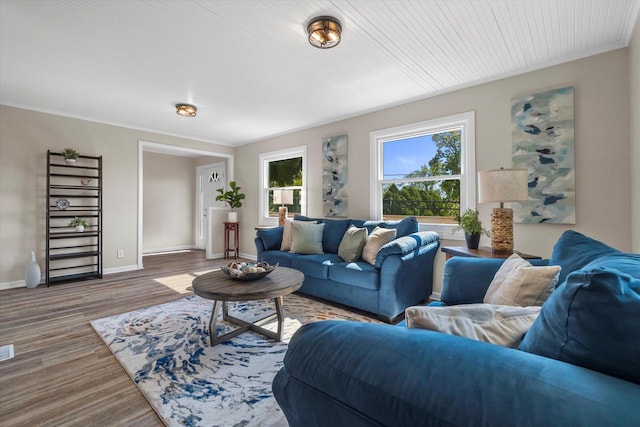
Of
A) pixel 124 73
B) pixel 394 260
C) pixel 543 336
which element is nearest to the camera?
pixel 543 336

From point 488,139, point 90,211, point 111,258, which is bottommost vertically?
point 111,258

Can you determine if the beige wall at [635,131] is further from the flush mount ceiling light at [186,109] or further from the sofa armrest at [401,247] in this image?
the flush mount ceiling light at [186,109]

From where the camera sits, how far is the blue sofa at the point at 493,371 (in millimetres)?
486

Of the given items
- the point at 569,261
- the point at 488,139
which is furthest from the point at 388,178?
the point at 569,261

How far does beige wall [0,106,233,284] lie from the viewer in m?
3.86

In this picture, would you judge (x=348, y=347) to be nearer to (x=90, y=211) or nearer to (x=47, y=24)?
(x=47, y=24)

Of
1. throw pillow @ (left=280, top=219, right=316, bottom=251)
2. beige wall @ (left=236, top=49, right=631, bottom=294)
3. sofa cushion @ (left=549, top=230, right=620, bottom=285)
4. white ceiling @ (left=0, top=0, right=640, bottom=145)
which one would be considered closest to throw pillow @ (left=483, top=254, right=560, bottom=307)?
sofa cushion @ (left=549, top=230, right=620, bottom=285)

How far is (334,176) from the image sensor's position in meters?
4.43

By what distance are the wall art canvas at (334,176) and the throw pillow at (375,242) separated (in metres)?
1.21

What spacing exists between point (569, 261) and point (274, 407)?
165 centimetres

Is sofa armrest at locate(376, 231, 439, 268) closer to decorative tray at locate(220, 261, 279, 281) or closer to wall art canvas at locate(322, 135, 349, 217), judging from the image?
decorative tray at locate(220, 261, 279, 281)

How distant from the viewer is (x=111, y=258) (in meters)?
4.70

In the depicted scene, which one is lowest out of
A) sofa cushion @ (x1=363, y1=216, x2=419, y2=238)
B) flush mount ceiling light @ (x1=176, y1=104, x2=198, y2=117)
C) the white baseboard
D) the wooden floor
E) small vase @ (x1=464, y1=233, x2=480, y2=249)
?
the wooden floor

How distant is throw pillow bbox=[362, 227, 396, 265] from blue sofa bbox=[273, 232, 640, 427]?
228 centimetres
